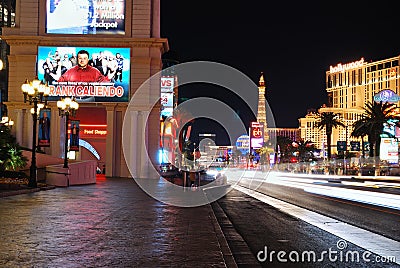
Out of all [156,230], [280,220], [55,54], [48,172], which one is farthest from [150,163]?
[156,230]

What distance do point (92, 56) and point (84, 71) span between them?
1493 millimetres

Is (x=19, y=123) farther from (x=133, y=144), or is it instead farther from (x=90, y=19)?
(x=90, y=19)

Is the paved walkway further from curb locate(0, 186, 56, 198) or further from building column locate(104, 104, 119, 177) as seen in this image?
building column locate(104, 104, 119, 177)

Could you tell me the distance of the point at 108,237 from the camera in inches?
463

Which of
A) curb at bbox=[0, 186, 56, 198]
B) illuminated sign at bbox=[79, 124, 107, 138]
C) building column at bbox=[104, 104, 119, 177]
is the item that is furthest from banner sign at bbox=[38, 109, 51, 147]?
illuminated sign at bbox=[79, 124, 107, 138]

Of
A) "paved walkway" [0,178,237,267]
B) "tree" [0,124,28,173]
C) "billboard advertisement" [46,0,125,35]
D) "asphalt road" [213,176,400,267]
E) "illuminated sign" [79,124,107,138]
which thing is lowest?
"asphalt road" [213,176,400,267]

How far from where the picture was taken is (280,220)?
56.9ft

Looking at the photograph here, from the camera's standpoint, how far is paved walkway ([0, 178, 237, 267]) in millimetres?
9125

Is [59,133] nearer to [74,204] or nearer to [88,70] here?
[88,70]

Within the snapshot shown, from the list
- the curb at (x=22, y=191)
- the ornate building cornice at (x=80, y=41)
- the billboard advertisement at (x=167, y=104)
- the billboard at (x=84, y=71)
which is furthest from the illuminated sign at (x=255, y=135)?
the curb at (x=22, y=191)

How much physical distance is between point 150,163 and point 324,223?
108ft

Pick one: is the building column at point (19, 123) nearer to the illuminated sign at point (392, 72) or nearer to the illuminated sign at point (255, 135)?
the illuminated sign at point (255, 135)

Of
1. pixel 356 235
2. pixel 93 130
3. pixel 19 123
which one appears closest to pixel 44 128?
pixel 19 123

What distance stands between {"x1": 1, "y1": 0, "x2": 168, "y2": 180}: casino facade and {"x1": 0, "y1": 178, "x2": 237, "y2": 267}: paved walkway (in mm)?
28653
